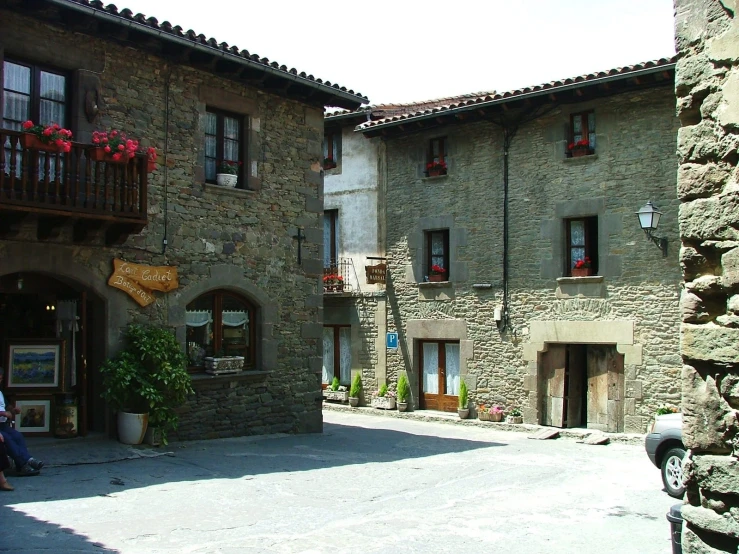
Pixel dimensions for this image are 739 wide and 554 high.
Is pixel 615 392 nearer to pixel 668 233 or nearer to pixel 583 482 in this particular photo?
pixel 668 233

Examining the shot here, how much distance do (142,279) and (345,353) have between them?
9.88 metres

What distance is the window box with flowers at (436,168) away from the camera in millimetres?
18750

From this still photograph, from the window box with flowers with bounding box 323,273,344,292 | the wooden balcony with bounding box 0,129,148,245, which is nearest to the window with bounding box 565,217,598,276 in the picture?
the window box with flowers with bounding box 323,273,344,292

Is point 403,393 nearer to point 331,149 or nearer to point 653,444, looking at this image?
point 331,149

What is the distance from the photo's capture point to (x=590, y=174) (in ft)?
53.8

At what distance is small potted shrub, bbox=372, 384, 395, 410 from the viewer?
19.4 meters

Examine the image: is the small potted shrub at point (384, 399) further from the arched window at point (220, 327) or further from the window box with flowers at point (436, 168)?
the arched window at point (220, 327)

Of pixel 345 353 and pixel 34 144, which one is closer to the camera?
pixel 34 144

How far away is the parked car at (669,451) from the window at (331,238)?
12.4 m

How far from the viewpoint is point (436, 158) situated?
62.2 feet

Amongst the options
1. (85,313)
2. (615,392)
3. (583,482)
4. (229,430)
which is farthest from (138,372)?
(615,392)

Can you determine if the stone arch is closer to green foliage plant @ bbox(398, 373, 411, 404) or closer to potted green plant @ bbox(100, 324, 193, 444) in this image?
potted green plant @ bbox(100, 324, 193, 444)

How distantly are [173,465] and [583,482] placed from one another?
18.0 feet

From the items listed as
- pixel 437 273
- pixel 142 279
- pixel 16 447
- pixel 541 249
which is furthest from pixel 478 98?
pixel 16 447
